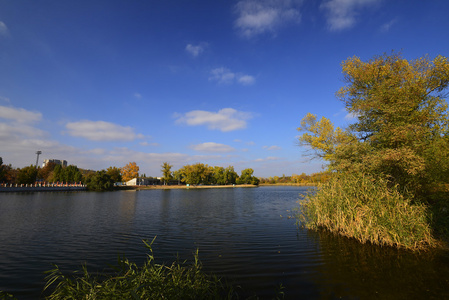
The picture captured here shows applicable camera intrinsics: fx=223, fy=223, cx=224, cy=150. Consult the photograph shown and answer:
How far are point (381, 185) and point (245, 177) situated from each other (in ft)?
578

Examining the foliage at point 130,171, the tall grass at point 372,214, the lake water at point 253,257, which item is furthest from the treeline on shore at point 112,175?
the tall grass at point 372,214

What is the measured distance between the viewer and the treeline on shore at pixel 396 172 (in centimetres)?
1281

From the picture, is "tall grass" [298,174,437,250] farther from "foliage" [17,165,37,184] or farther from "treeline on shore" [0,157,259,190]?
"foliage" [17,165,37,184]

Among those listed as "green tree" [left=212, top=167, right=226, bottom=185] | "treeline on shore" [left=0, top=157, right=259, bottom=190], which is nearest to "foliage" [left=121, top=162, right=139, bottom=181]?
"treeline on shore" [left=0, top=157, right=259, bottom=190]

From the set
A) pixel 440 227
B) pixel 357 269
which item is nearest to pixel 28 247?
pixel 357 269

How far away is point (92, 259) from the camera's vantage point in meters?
11.5

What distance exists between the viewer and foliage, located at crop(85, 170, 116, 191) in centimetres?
8588

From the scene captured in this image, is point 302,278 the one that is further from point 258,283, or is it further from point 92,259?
point 92,259

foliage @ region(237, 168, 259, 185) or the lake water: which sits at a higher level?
foliage @ region(237, 168, 259, 185)

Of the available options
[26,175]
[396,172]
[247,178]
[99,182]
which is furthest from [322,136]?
[247,178]

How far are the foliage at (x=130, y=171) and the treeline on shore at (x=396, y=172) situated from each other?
124 meters

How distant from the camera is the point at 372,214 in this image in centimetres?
1303

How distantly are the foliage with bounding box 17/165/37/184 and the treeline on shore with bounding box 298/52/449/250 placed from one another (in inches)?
4256

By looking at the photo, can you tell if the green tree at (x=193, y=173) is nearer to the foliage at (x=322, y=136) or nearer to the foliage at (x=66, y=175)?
the foliage at (x=66, y=175)
